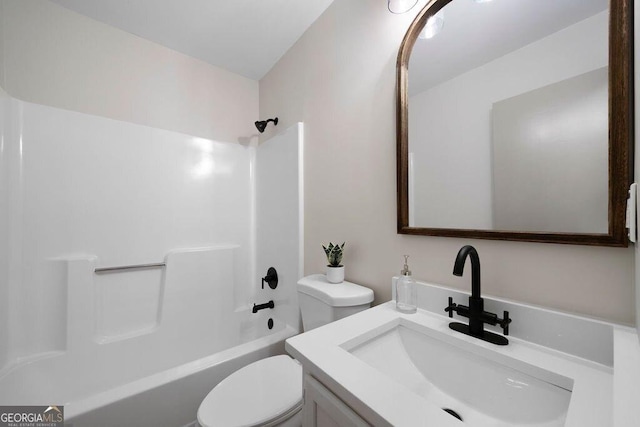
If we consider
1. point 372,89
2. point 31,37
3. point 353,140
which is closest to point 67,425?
point 353,140

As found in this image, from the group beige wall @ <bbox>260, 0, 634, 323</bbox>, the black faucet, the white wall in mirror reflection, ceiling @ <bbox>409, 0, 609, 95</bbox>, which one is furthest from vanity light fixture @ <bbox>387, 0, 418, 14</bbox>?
the black faucet

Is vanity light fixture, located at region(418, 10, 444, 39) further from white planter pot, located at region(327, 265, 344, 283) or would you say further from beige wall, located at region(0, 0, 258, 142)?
beige wall, located at region(0, 0, 258, 142)

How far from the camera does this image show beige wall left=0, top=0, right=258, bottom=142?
1311 millimetres

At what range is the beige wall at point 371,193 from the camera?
64 cm

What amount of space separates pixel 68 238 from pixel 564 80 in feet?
7.32

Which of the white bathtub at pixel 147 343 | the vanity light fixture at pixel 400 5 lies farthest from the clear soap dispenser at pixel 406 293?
the vanity light fixture at pixel 400 5

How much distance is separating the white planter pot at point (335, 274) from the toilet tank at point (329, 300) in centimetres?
2

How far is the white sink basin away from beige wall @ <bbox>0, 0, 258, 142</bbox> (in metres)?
1.85

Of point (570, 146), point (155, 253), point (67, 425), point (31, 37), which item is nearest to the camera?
point (570, 146)

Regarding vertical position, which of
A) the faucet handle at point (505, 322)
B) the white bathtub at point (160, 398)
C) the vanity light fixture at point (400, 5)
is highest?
the vanity light fixture at point (400, 5)

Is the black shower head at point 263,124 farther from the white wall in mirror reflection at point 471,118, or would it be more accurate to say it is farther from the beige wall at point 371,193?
the white wall in mirror reflection at point 471,118

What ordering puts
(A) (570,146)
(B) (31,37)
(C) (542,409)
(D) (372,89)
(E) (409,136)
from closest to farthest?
1. (C) (542,409)
2. (A) (570,146)
3. (E) (409,136)
4. (D) (372,89)
5. (B) (31,37)

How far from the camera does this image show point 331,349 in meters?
0.62

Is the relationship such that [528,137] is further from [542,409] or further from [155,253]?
[155,253]
